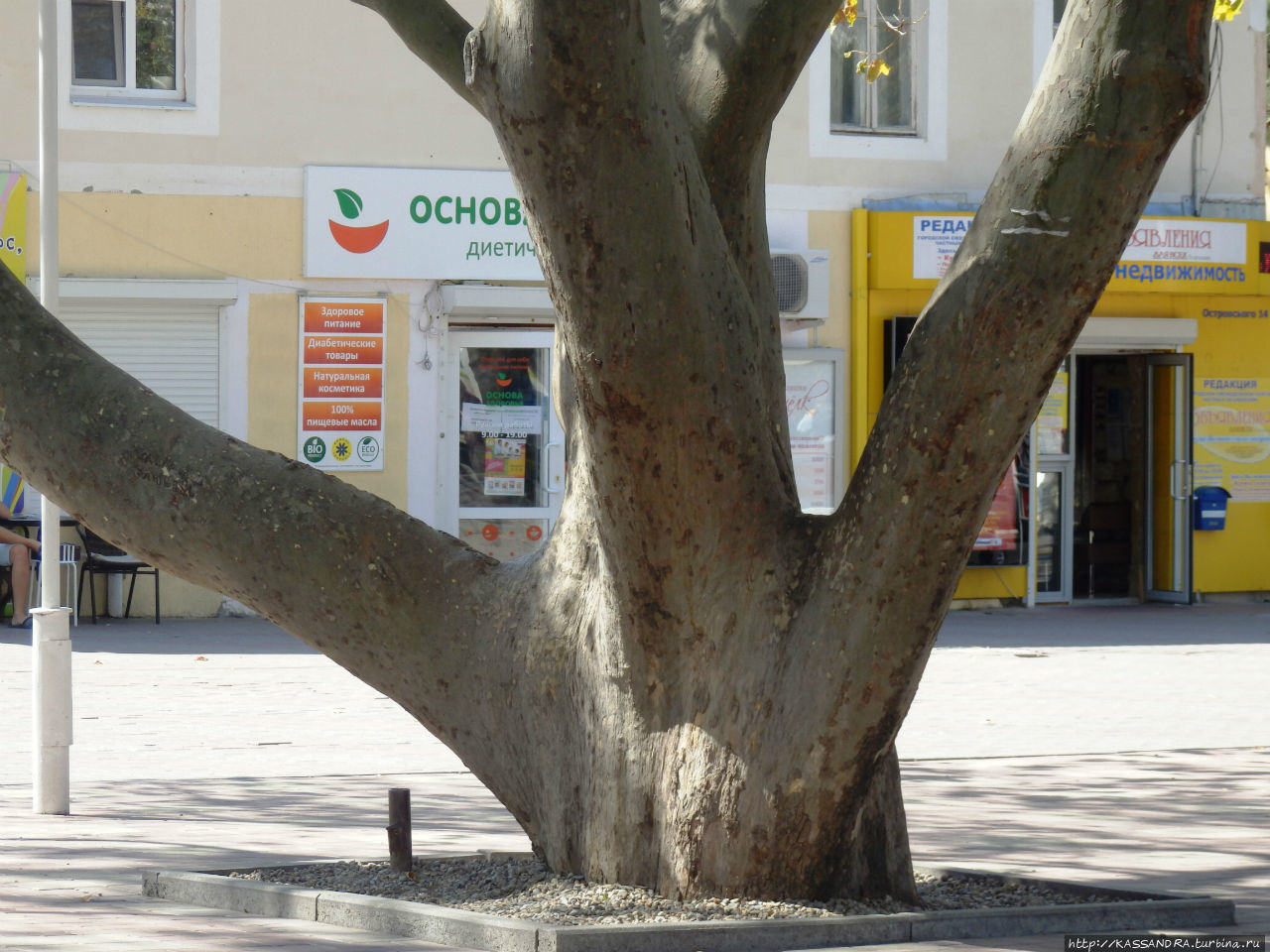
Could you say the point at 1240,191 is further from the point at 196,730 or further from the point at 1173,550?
the point at 196,730

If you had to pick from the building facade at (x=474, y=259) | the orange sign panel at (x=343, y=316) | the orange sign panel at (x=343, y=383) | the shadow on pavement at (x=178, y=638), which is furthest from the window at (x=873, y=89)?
the shadow on pavement at (x=178, y=638)

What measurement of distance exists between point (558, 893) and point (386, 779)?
338cm

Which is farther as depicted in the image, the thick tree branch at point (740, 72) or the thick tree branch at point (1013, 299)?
the thick tree branch at point (740, 72)

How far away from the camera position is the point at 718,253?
4875 millimetres

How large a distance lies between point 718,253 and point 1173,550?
14995 millimetres

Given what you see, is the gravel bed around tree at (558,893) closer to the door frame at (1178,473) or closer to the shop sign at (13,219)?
the shop sign at (13,219)

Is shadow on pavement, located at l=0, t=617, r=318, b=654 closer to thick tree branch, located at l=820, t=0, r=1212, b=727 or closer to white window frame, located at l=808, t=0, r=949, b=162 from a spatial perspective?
white window frame, located at l=808, t=0, r=949, b=162

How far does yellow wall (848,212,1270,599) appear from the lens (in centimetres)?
1742

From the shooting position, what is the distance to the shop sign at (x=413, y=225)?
16.2 metres

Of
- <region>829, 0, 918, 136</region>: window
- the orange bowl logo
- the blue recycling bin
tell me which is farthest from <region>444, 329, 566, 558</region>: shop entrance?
the blue recycling bin

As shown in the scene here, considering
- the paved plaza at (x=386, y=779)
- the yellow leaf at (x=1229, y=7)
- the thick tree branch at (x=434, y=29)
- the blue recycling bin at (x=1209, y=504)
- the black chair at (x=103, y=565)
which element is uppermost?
the yellow leaf at (x=1229, y=7)

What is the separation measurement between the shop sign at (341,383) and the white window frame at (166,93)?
199cm

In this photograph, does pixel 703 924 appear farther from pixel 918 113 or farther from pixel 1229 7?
pixel 918 113

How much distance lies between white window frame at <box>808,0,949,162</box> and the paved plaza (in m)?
5.67
